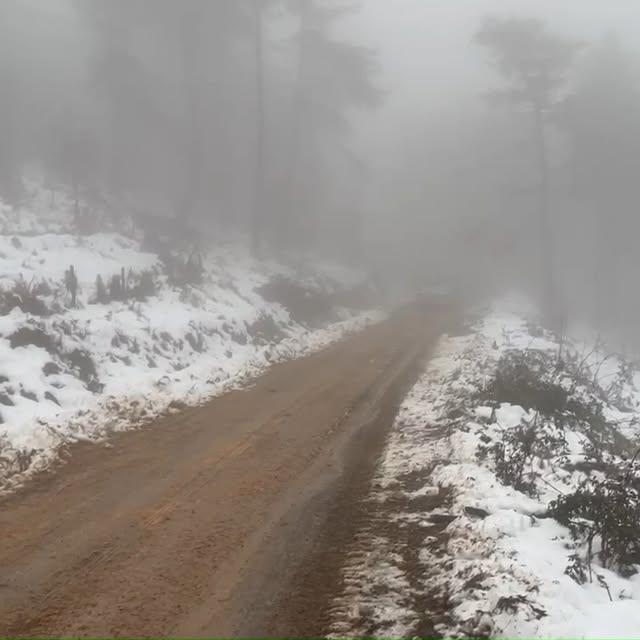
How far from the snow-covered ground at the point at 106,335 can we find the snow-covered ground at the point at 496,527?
198 inches

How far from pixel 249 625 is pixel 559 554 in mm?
3164

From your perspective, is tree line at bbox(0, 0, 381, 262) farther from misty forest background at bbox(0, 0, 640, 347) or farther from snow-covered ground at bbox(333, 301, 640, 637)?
snow-covered ground at bbox(333, 301, 640, 637)

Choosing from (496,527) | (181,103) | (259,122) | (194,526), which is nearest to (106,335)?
(194,526)

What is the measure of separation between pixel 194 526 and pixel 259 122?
25.0m

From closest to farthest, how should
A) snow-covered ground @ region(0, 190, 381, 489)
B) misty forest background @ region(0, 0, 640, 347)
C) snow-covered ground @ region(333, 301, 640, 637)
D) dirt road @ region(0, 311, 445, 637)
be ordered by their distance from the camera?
1. snow-covered ground @ region(333, 301, 640, 637)
2. dirt road @ region(0, 311, 445, 637)
3. snow-covered ground @ region(0, 190, 381, 489)
4. misty forest background @ region(0, 0, 640, 347)

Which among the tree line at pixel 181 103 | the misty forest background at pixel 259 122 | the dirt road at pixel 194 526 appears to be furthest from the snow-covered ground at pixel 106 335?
the misty forest background at pixel 259 122

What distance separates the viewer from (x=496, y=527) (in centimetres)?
631

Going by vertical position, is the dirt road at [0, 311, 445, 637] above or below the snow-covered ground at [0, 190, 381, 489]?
below

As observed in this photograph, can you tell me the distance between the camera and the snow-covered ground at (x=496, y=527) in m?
4.80

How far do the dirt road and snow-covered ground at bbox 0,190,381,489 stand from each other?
0.82m

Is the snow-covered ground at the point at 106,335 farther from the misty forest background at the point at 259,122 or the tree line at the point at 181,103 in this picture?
the misty forest background at the point at 259,122

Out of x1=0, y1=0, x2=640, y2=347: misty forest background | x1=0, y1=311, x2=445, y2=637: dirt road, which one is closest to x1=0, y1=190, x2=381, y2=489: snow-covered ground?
x1=0, y1=311, x2=445, y2=637: dirt road

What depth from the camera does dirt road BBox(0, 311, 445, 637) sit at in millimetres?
5027

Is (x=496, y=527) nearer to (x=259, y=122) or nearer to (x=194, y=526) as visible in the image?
(x=194, y=526)
